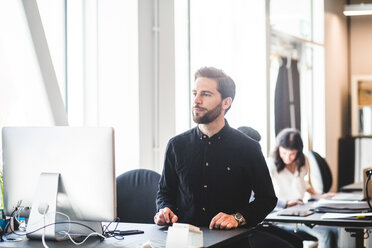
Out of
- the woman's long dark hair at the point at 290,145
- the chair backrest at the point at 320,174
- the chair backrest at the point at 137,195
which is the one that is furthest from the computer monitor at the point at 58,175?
the chair backrest at the point at 320,174

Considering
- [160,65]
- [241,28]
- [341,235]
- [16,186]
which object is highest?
[241,28]

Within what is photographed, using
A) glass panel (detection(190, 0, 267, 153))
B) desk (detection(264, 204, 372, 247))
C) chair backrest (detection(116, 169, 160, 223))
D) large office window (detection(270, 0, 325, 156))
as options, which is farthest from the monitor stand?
large office window (detection(270, 0, 325, 156))

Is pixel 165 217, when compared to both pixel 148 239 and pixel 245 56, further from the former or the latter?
pixel 245 56

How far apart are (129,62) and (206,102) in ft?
5.04

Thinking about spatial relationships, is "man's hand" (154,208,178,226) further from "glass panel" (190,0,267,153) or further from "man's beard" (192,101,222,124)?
"glass panel" (190,0,267,153)

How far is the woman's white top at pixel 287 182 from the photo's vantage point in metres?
5.16

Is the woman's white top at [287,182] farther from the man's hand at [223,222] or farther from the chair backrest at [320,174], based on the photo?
the man's hand at [223,222]

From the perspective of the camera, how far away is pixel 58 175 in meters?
2.79

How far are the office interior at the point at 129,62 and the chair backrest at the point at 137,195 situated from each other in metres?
0.65

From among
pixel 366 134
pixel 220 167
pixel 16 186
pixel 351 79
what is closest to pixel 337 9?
pixel 351 79

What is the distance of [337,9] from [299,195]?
5.58 m

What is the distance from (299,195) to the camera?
5.21 metres

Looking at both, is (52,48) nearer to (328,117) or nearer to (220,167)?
(220,167)

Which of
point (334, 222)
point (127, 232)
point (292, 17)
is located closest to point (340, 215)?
point (334, 222)
